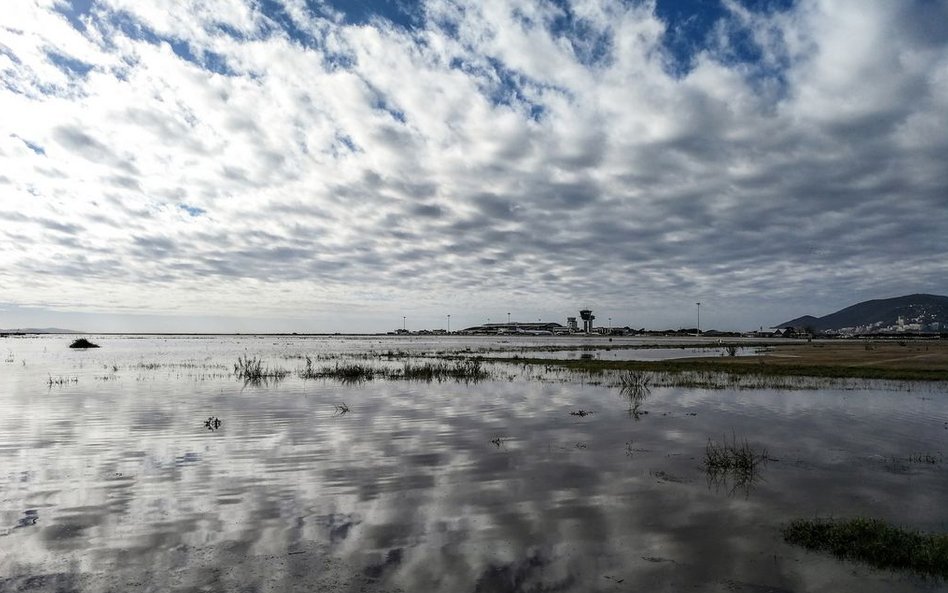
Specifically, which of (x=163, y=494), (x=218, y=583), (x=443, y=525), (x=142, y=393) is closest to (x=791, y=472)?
(x=443, y=525)

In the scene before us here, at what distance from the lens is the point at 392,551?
29.2 ft

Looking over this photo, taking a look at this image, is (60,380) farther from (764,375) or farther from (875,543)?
(764,375)

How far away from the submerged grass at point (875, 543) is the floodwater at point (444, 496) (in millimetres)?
409

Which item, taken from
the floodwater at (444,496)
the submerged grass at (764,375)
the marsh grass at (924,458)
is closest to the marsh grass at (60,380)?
the floodwater at (444,496)

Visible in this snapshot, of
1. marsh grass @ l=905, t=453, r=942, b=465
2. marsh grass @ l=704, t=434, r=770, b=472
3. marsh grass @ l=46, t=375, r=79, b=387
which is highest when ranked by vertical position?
marsh grass @ l=46, t=375, r=79, b=387

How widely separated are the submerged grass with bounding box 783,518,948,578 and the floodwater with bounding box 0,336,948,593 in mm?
409

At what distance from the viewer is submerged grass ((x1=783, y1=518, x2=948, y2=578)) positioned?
326 inches

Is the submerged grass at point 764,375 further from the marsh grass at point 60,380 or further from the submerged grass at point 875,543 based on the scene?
the marsh grass at point 60,380

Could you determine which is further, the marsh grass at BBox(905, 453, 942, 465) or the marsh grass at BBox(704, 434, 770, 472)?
the marsh grass at BBox(905, 453, 942, 465)

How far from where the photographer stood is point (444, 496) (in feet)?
39.1

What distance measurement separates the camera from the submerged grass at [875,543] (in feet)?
27.2

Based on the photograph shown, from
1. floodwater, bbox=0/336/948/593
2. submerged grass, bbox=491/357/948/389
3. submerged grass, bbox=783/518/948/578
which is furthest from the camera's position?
submerged grass, bbox=491/357/948/389

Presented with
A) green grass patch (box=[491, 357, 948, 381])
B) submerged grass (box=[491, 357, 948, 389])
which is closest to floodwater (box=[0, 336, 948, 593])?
submerged grass (box=[491, 357, 948, 389])

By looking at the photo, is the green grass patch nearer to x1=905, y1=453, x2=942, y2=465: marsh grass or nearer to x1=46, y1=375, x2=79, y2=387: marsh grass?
x1=905, y1=453, x2=942, y2=465: marsh grass
